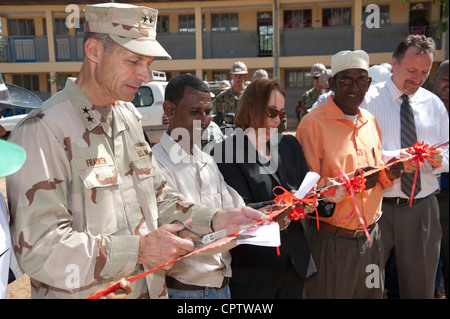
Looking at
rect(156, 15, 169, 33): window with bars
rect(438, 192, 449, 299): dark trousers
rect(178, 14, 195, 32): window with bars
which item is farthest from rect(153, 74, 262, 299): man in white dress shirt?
rect(156, 15, 169, 33): window with bars

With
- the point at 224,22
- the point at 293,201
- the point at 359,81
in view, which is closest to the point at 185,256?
the point at 293,201

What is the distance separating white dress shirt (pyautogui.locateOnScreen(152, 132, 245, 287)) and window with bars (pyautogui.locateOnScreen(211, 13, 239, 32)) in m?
22.2

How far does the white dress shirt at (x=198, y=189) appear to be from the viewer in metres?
2.24

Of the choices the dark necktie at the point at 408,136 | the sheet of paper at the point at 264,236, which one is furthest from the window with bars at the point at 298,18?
the sheet of paper at the point at 264,236

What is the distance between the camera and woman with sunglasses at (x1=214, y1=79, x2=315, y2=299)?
2670mm

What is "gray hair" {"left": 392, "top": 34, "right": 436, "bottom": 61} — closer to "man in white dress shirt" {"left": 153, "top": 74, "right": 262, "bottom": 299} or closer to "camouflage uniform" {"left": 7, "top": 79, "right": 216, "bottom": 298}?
"man in white dress shirt" {"left": 153, "top": 74, "right": 262, "bottom": 299}

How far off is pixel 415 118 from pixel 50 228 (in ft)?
9.78

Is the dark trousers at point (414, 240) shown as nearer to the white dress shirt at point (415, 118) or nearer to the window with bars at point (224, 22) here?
the white dress shirt at point (415, 118)

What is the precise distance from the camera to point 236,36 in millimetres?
22734

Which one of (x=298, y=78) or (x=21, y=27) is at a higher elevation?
(x=21, y=27)

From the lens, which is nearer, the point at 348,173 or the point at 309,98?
the point at 348,173

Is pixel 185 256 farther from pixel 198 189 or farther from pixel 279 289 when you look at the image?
pixel 279 289

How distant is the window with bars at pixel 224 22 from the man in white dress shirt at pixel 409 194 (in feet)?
69.4
